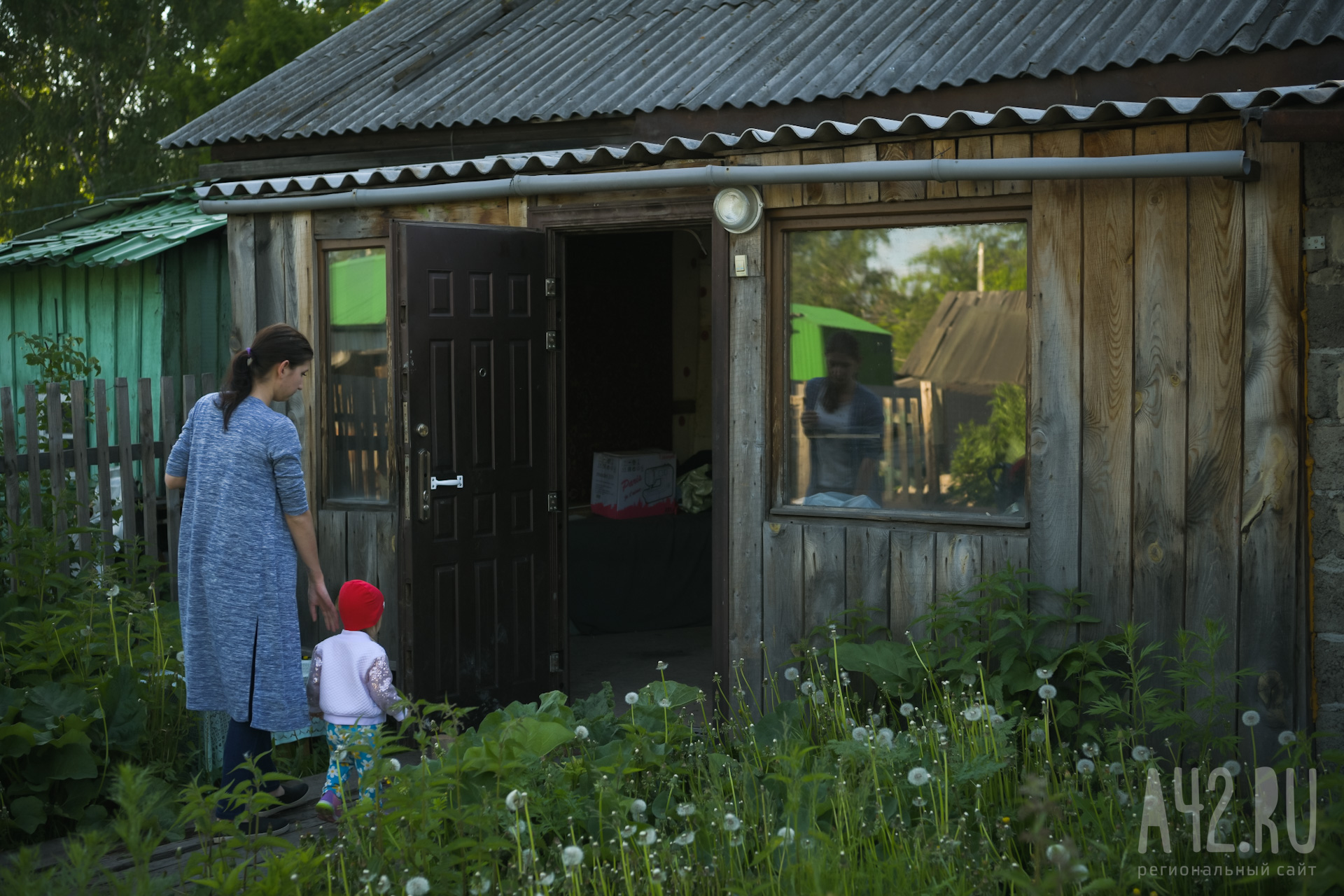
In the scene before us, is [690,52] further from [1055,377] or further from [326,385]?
[1055,377]

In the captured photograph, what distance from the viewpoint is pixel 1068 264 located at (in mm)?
5156

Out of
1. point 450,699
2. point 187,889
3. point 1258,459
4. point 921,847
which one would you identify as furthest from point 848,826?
point 450,699

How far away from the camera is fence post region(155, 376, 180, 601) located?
717 centimetres

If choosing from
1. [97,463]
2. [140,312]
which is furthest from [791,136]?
[140,312]

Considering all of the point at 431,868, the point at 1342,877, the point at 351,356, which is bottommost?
the point at 431,868

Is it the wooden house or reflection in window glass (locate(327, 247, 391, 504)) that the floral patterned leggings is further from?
reflection in window glass (locate(327, 247, 391, 504))

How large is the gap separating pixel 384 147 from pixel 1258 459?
20.6 feet

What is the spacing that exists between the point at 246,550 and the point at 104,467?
3.00 metres

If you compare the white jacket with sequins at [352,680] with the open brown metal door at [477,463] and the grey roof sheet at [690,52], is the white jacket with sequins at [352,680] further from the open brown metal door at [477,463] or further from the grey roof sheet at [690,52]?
the grey roof sheet at [690,52]

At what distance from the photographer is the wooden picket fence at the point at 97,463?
6641 mm

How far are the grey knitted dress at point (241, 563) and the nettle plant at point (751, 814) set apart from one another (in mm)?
515

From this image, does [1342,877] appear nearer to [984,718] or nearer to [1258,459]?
[984,718]

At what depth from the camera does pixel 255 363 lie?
4531mm

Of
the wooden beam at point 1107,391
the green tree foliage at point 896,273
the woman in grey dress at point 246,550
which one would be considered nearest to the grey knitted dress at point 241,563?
the woman in grey dress at point 246,550
